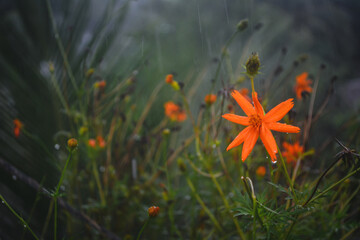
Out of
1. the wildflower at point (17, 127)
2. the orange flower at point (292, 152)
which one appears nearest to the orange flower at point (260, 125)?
the orange flower at point (292, 152)

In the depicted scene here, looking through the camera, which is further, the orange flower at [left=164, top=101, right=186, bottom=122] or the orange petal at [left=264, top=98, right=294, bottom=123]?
the orange flower at [left=164, top=101, right=186, bottom=122]

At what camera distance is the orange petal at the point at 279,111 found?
0.39m

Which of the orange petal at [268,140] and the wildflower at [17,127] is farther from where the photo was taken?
the wildflower at [17,127]

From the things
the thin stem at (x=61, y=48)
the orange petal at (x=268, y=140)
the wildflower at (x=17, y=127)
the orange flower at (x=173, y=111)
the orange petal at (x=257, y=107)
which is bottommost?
the orange petal at (x=268, y=140)

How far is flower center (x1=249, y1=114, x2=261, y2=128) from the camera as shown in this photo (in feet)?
1.38

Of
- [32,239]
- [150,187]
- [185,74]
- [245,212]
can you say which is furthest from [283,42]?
[32,239]

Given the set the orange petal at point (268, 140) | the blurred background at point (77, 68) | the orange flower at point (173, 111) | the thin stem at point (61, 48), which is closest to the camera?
the orange petal at point (268, 140)

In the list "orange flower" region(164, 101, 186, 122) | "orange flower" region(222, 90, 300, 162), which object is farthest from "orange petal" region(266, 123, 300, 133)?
"orange flower" region(164, 101, 186, 122)

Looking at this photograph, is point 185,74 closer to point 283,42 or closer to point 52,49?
point 52,49

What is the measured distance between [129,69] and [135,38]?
393 millimetres

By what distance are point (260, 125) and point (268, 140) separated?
3cm

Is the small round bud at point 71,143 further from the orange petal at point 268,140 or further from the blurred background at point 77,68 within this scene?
the orange petal at point 268,140

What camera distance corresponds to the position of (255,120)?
425 millimetres

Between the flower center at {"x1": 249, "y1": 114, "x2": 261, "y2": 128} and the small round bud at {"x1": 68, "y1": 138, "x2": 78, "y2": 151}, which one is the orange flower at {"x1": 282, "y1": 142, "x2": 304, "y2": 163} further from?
the small round bud at {"x1": 68, "y1": 138, "x2": 78, "y2": 151}
